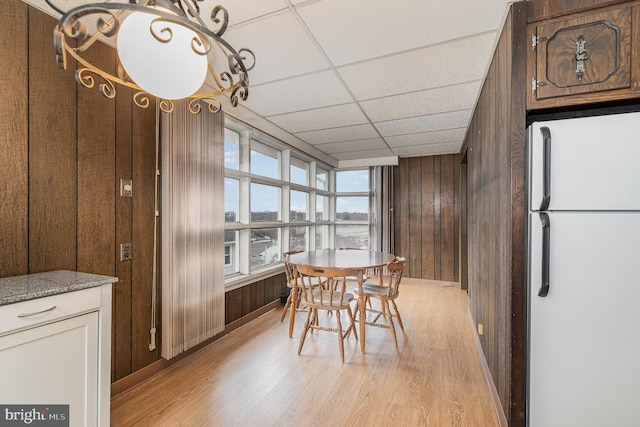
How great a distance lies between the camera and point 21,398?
4.03ft

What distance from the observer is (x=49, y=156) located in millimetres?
1704

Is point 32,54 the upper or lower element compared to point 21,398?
upper

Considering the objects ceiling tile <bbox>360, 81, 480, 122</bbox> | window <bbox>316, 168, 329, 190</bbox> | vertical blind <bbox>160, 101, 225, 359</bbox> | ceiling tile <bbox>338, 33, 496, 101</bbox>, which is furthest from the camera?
window <bbox>316, 168, 329, 190</bbox>

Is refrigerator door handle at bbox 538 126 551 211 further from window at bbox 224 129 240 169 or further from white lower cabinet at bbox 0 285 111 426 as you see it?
window at bbox 224 129 240 169

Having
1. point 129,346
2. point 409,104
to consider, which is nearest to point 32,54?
point 129,346

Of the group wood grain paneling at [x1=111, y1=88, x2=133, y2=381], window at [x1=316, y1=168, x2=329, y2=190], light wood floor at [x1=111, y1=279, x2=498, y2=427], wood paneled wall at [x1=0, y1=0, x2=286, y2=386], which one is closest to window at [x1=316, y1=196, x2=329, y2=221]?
window at [x1=316, y1=168, x2=329, y2=190]

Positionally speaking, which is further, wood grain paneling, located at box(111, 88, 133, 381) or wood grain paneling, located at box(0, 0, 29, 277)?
wood grain paneling, located at box(111, 88, 133, 381)

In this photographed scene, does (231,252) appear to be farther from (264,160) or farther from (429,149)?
(429,149)

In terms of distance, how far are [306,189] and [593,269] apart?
3.88m

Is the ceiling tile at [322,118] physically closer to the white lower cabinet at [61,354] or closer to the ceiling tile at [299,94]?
the ceiling tile at [299,94]

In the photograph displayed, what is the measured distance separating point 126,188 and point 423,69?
2428mm

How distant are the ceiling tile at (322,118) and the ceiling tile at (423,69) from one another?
47 centimetres

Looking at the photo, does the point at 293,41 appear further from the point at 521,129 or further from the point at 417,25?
the point at 521,129

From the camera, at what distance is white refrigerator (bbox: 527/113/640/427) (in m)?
1.33
